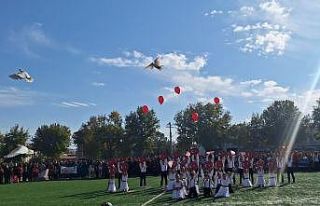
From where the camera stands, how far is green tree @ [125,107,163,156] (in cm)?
8956

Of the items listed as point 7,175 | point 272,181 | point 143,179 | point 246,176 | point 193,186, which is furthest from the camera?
point 7,175

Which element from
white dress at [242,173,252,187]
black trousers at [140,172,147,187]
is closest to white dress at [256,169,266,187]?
white dress at [242,173,252,187]

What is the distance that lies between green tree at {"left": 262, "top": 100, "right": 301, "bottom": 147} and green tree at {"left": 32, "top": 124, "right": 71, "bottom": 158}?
38.7 m

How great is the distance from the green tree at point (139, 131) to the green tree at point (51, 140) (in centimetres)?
1305

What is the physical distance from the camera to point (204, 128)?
9750cm

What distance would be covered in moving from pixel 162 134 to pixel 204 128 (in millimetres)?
8233

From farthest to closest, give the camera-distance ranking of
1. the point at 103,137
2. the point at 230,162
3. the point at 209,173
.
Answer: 1. the point at 103,137
2. the point at 230,162
3. the point at 209,173

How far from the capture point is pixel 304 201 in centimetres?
2030

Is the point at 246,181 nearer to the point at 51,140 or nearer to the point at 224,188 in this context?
the point at 224,188

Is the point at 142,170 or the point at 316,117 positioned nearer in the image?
the point at 142,170

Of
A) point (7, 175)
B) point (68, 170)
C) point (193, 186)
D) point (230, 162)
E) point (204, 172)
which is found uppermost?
point (68, 170)

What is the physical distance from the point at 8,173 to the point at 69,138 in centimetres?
4927

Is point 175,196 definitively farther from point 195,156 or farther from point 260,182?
point 195,156

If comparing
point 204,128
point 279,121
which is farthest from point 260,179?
point 279,121
